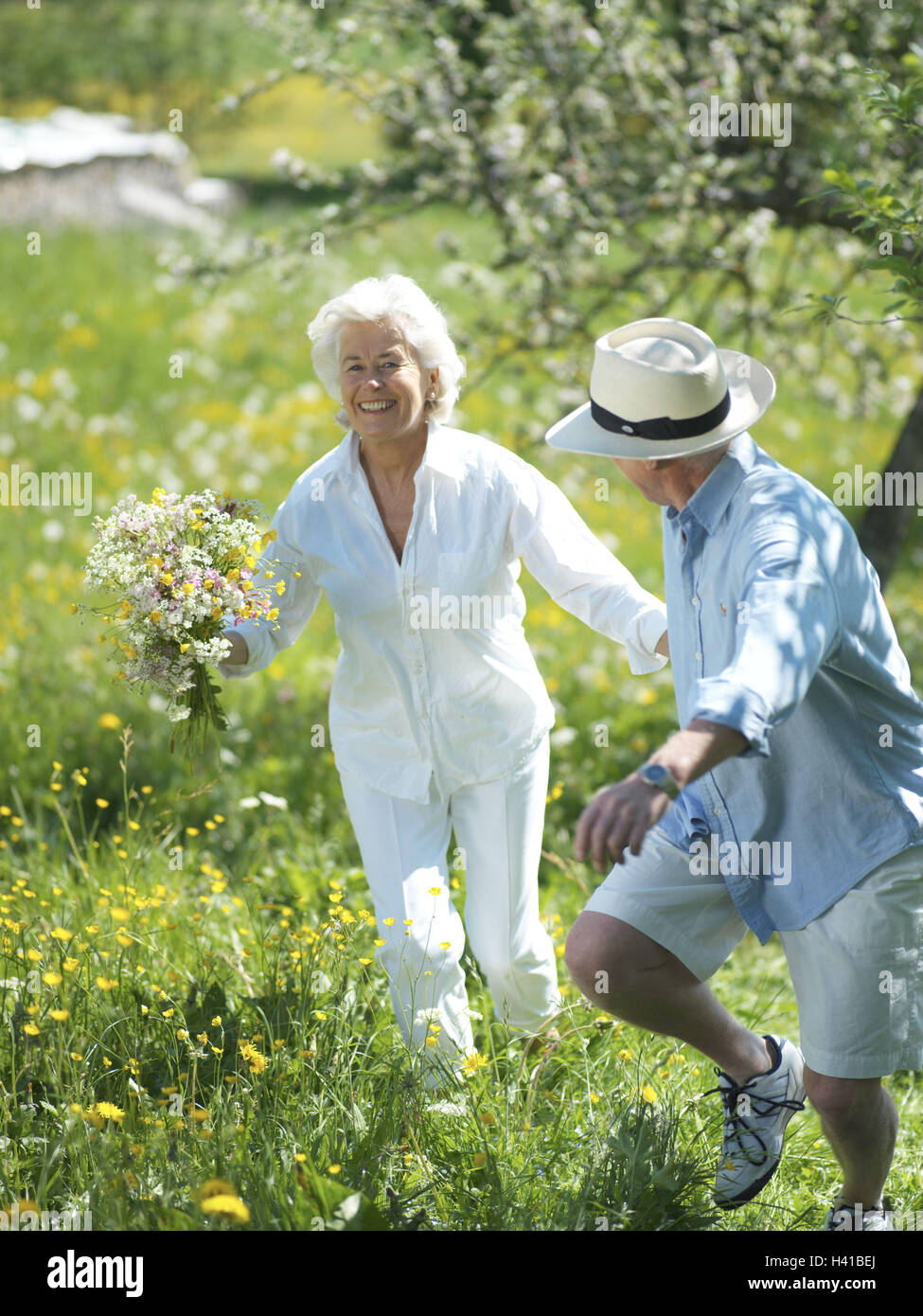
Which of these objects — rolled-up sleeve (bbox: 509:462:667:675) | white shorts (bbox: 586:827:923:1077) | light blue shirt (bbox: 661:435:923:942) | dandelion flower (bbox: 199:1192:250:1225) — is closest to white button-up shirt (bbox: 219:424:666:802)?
rolled-up sleeve (bbox: 509:462:667:675)

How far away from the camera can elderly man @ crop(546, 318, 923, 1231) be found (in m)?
2.96

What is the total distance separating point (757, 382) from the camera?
3.38 metres

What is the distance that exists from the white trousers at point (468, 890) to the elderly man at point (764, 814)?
1.73ft

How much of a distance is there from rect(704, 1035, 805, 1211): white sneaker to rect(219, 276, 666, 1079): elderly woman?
667 mm

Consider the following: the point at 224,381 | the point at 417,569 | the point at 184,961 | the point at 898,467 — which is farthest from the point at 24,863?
the point at 224,381

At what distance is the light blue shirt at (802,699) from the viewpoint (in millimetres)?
2818

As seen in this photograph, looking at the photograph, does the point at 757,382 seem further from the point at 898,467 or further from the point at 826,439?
the point at 826,439

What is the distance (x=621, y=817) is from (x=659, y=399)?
1123 millimetres

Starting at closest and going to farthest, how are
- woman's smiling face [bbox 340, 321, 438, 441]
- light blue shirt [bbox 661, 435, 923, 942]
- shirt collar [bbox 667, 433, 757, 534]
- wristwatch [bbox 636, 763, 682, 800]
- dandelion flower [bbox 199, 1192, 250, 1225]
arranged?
1. wristwatch [bbox 636, 763, 682, 800]
2. dandelion flower [bbox 199, 1192, 250, 1225]
3. light blue shirt [bbox 661, 435, 923, 942]
4. shirt collar [bbox 667, 433, 757, 534]
5. woman's smiling face [bbox 340, 321, 438, 441]

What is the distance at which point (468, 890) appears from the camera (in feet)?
13.0

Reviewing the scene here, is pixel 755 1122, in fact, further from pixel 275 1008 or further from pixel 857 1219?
pixel 275 1008

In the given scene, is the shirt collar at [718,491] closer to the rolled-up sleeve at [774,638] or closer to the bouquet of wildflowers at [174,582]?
the rolled-up sleeve at [774,638]

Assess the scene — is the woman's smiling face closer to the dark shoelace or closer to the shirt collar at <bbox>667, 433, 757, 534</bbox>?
the shirt collar at <bbox>667, 433, 757, 534</bbox>

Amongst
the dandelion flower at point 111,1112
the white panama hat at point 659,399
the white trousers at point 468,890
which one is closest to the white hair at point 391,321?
the white panama hat at point 659,399
